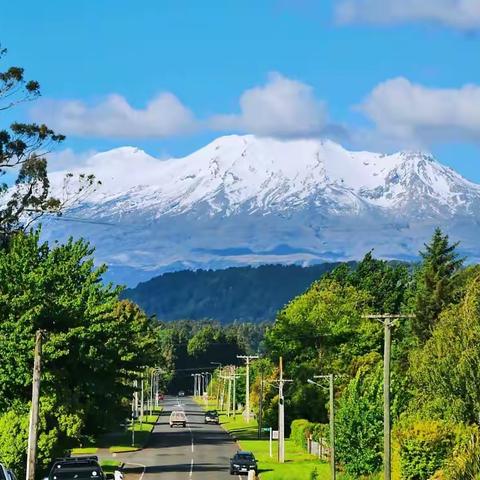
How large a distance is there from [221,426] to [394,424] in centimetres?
8968

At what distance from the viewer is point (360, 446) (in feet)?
222

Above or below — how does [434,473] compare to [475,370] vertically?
below

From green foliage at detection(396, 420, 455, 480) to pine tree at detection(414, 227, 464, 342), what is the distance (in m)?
43.4

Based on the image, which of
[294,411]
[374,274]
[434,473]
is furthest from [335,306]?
[434,473]

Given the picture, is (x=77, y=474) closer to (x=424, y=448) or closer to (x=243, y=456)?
(x=424, y=448)

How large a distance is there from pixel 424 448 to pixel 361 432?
433 inches

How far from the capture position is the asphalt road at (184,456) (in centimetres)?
7450

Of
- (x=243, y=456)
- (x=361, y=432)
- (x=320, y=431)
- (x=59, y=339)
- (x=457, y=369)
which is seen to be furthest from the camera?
(x=320, y=431)

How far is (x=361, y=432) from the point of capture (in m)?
68.0

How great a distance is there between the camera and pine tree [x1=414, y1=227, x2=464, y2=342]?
10469 cm

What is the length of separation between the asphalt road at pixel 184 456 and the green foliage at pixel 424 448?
630 inches

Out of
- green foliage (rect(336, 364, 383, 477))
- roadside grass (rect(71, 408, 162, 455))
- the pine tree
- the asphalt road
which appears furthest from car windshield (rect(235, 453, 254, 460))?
the pine tree

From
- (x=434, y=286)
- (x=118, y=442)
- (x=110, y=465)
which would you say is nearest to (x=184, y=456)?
(x=110, y=465)

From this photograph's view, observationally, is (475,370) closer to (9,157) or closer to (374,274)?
(9,157)
